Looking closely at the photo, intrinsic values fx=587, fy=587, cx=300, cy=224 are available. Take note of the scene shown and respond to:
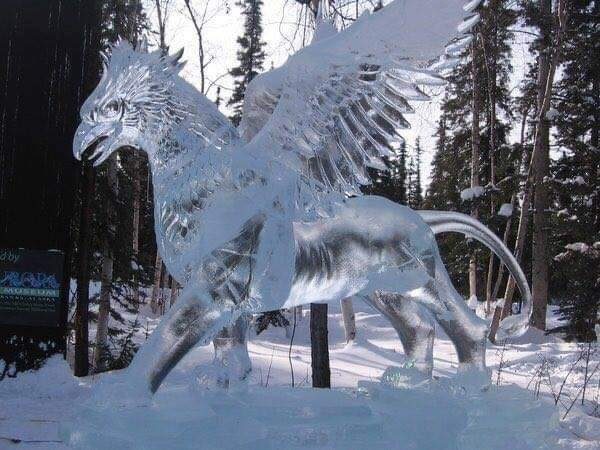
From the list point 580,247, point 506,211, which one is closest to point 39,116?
point 506,211

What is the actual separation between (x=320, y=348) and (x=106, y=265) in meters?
3.53

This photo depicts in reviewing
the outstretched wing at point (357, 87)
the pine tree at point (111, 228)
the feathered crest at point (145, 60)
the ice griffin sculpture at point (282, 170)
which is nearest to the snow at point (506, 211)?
the pine tree at point (111, 228)

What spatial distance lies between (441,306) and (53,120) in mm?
4081

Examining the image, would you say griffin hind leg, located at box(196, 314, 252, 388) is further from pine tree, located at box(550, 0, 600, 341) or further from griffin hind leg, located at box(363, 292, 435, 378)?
pine tree, located at box(550, 0, 600, 341)

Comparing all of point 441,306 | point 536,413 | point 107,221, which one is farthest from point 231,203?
point 107,221

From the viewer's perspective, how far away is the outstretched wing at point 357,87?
7.61 feet

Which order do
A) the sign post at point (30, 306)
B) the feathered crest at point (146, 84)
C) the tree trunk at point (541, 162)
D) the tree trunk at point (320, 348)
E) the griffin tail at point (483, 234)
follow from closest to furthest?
the feathered crest at point (146, 84) → the griffin tail at point (483, 234) → the sign post at point (30, 306) → the tree trunk at point (320, 348) → the tree trunk at point (541, 162)

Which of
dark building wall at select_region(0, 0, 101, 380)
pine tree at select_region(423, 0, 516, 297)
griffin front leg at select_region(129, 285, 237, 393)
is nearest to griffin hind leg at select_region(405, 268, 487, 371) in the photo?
griffin front leg at select_region(129, 285, 237, 393)

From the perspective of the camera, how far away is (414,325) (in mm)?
2766

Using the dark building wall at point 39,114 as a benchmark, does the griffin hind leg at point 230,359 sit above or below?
below

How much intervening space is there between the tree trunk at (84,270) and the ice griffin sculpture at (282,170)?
412cm

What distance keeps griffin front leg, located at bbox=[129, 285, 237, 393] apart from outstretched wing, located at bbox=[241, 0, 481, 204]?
2.15ft

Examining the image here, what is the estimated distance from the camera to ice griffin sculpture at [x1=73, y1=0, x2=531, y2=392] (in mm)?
2273

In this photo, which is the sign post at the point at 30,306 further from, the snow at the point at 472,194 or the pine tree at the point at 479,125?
the snow at the point at 472,194
